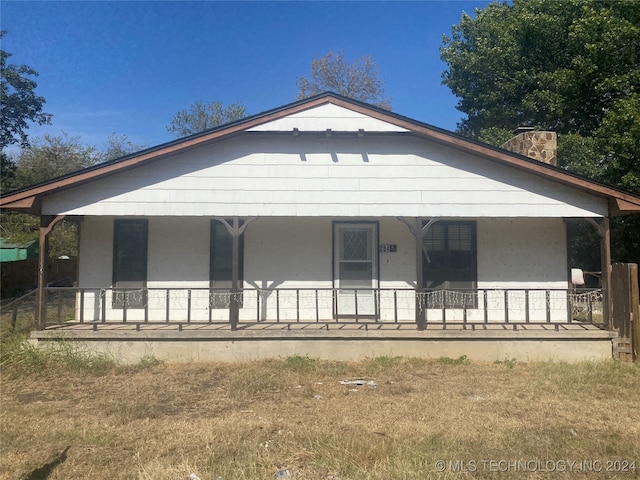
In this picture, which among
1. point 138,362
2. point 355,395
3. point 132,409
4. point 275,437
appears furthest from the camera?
point 138,362

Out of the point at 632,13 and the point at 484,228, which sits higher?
the point at 632,13

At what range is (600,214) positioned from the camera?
28.1 ft

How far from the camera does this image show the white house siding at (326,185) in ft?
28.1

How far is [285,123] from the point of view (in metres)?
8.64

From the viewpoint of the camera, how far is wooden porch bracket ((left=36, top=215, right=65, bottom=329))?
328 inches

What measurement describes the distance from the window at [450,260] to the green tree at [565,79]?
680 cm

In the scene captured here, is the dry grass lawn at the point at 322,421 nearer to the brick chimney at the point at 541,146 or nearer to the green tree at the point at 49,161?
the brick chimney at the point at 541,146

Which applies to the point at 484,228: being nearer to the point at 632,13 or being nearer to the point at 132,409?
the point at 132,409

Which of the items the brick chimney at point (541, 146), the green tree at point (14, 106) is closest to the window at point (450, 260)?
the brick chimney at point (541, 146)

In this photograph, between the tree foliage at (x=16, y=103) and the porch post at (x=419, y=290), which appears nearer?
the porch post at (x=419, y=290)

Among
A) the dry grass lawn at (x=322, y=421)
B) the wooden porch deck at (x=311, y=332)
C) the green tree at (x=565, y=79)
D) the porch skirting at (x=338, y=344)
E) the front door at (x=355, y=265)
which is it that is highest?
the green tree at (x=565, y=79)

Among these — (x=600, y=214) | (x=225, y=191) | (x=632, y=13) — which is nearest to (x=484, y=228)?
(x=600, y=214)

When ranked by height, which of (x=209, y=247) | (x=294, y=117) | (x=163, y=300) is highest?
(x=294, y=117)

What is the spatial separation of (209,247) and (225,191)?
5.51 ft
